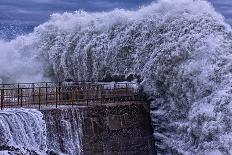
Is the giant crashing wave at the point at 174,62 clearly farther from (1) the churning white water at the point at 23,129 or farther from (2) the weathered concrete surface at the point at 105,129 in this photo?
(1) the churning white water at the point at 23,129

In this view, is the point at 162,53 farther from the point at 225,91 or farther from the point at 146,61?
the point at 225,91

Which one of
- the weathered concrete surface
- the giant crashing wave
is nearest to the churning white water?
the weathered concrete surface

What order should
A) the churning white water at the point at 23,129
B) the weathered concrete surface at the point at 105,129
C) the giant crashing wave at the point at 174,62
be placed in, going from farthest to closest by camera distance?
the giant crashing wave at the point at 174,62 → the weathered concrete surface at the point at 105,129 → the churning white water at the point at 23,129

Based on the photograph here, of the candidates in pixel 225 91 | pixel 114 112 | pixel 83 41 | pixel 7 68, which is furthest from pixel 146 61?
pixel 7 68

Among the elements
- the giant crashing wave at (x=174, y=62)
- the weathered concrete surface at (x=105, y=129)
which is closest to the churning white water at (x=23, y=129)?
the weathered concrete surface at (x=105, y=129)

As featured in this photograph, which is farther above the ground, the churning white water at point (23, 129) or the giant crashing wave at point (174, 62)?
the giant crashing wave at point (174, 62)

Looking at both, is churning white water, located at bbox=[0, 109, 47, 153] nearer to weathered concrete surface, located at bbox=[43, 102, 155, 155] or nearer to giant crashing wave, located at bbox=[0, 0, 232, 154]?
weathered concrete surface, located at bbox=[43, 102, 155, 155]

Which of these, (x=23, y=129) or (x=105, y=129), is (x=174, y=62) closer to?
(x=105, y=129)
